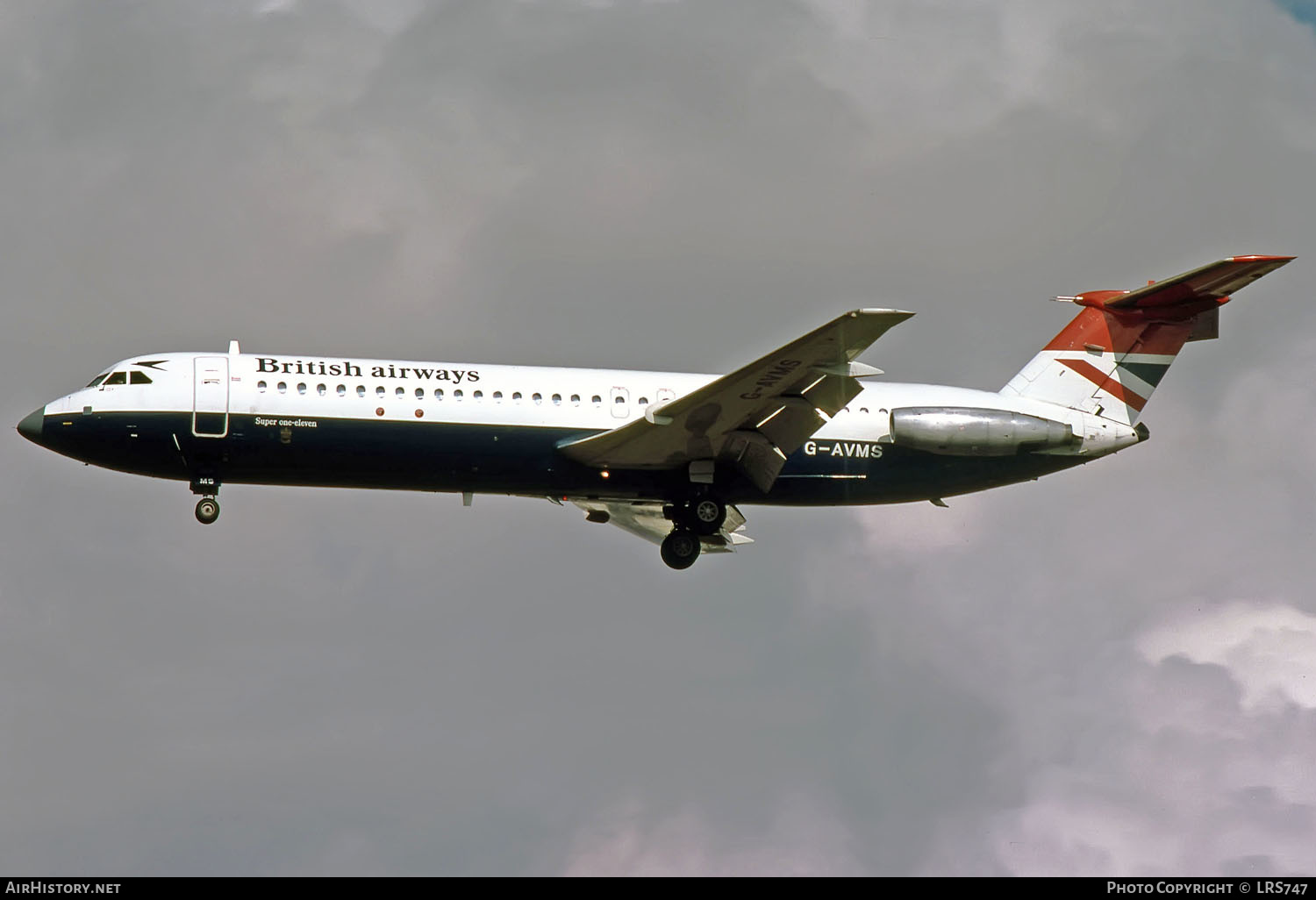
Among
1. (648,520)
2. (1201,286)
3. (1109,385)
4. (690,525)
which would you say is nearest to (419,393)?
(690,525)

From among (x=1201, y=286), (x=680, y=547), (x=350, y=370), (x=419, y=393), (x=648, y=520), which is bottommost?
(x=680, y=547)

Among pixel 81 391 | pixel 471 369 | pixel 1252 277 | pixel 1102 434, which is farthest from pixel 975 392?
pixel 81 391

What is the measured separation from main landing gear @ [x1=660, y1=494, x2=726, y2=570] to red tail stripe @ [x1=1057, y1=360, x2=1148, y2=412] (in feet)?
32.5

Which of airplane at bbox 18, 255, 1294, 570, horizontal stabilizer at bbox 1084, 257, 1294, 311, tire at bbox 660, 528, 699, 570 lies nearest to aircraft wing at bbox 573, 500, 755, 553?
airplane at bbox 18, 255, 1294, 570

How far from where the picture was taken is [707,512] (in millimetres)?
48094

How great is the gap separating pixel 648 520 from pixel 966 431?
9864 mm

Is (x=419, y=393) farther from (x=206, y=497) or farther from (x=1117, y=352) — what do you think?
(x=1117, y=352)

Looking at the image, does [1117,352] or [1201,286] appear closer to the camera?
[1201,286]

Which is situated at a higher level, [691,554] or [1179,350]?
[1179,350]

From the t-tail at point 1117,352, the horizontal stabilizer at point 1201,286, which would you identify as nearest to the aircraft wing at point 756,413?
the t-tail at point 1117,352

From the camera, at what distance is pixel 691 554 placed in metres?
48.8

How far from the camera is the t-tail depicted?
1964 inches
